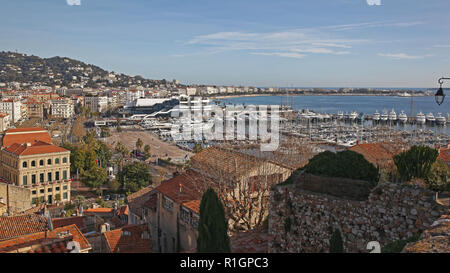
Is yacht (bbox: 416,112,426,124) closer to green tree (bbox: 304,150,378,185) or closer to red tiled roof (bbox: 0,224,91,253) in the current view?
green tree (bbox: 304,150,378,185)

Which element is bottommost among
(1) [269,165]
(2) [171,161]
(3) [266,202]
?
(2) [171,161]

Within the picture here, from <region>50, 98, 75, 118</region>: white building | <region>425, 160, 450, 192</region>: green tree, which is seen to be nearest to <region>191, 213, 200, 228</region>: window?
<region>425, 160, 450, 192</region>: green tree

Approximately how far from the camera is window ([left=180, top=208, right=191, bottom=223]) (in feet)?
27.2

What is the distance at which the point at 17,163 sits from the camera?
1977 centimetres

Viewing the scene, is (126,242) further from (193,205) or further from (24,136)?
(24,136)

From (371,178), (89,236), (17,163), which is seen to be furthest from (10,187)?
(371,178)

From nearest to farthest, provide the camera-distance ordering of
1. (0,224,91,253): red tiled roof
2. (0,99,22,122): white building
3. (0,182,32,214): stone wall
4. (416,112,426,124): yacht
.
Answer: (0,224,91,253): red tiled roof, (0,182,32,214): stone wall, (0,99,22,122): white building, (416,112,426,124): yacht

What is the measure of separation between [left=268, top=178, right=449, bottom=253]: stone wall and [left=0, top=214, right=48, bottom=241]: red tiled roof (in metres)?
6.01

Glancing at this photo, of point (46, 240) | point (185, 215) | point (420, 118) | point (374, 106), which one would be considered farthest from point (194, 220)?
point (374, 106)

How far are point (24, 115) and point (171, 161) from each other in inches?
1714

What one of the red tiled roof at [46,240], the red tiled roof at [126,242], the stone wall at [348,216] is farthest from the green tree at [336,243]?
the red tiled roof at [126,242]

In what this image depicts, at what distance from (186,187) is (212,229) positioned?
4551 mm

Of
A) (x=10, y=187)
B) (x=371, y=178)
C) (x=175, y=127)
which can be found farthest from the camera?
(x=175, y=127)
